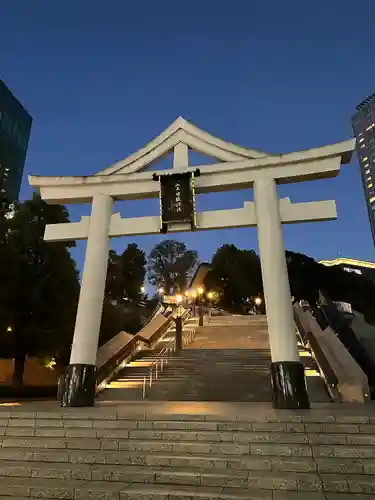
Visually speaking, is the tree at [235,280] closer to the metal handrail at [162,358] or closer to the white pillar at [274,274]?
the metal handrail at [162,358]

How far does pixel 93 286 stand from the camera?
27.0 ft

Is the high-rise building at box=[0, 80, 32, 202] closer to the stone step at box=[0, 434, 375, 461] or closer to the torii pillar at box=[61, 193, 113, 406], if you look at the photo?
the torii pillar at box=[61, 193, 113, 406]

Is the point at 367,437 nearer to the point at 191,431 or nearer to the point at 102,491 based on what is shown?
the point at 191,431

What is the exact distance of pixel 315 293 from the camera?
46.8 m

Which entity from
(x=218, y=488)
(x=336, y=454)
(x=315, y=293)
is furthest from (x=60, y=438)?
(x=315, y=293)

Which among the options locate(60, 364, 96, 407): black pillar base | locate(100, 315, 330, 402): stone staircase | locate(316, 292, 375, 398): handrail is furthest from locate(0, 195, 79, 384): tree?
locate(316, 292, 375, 398): handrail

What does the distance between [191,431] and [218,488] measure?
120 centimetres

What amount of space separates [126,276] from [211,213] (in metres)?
34.0

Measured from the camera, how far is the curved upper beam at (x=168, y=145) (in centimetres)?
920

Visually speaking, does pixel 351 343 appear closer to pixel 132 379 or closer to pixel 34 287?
pixel 132 379

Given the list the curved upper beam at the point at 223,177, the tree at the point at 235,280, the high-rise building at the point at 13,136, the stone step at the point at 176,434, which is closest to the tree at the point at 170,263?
the tree at the point at 235,280

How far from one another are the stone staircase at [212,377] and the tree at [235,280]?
29354 mm

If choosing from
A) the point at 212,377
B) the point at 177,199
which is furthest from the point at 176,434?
the point at 212,377

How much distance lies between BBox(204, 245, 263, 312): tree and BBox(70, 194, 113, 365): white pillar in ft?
120
